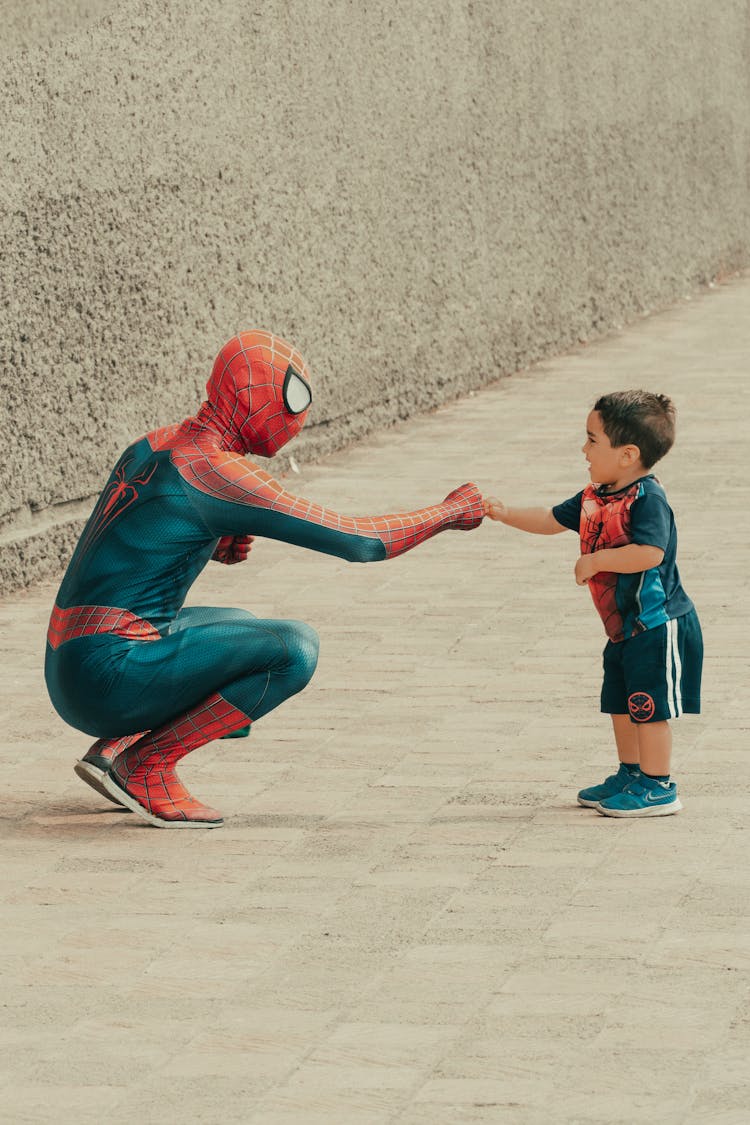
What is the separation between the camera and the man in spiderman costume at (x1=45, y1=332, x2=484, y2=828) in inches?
190

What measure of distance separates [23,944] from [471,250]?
798 centimetres

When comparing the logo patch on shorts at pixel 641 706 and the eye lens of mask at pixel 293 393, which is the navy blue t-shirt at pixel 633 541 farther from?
the eye lens of mask at pixel 293 393

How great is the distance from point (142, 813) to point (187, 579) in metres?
0.62

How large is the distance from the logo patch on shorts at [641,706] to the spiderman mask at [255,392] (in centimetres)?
112

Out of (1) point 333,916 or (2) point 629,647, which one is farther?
(2) point 629,647

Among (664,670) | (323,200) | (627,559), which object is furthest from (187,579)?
(323,200)

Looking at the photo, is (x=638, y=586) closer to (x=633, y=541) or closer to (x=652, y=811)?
(x=633, y=541)

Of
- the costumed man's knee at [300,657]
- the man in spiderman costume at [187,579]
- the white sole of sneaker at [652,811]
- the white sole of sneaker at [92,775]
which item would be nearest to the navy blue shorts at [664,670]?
the white sole of sneaker at [652,811]

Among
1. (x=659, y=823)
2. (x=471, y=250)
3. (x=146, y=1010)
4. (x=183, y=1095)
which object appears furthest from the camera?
(x=471, y=250)

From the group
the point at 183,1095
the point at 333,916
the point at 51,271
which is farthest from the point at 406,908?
the point at 51,271

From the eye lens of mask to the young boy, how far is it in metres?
0.74

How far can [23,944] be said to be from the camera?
421 cm

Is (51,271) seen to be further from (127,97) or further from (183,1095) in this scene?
(183,1095)

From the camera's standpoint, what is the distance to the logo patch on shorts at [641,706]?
4.86 metres
